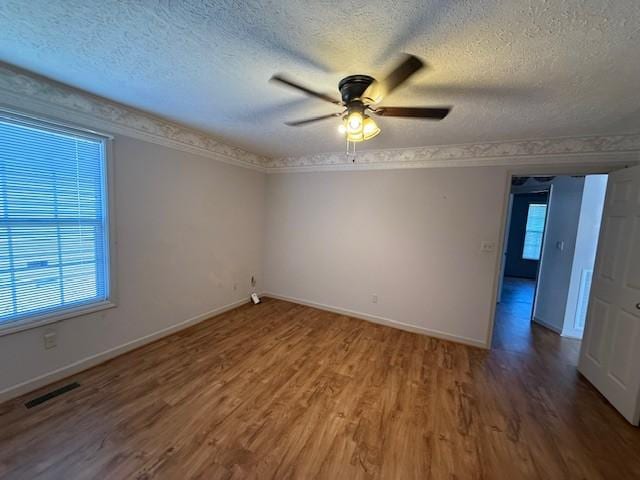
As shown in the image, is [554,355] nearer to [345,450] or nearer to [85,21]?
[345,450]

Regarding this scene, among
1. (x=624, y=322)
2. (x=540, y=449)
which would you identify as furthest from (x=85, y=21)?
(x=624, y=322)

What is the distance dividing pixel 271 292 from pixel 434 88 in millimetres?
3724

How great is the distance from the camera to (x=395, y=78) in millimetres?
1295

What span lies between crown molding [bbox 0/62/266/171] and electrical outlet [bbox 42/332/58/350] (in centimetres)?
172

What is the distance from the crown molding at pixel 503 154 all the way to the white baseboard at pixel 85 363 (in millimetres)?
2901

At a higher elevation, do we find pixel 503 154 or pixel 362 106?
pixel 503 154

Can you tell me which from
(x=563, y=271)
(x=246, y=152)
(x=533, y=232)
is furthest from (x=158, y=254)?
(x=533, y=232)

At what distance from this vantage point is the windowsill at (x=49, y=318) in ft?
6.11

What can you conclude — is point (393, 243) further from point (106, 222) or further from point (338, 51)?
point (106, 222)

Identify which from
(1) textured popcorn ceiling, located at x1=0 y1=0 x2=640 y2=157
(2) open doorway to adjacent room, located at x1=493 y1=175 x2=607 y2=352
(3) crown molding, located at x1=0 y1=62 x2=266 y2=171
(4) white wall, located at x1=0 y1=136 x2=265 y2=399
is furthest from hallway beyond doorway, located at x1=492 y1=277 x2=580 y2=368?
(3) crown molding, located at x1=0 y1=62 x2=266 y2=171

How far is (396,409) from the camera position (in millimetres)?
1987

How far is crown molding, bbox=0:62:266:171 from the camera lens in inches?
70.1

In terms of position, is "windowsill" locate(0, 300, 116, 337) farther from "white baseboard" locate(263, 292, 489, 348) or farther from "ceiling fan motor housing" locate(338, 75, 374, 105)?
"ceiling fan motor housing" locate(338, 75, 374, 105)

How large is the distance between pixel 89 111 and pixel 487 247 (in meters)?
4.15
